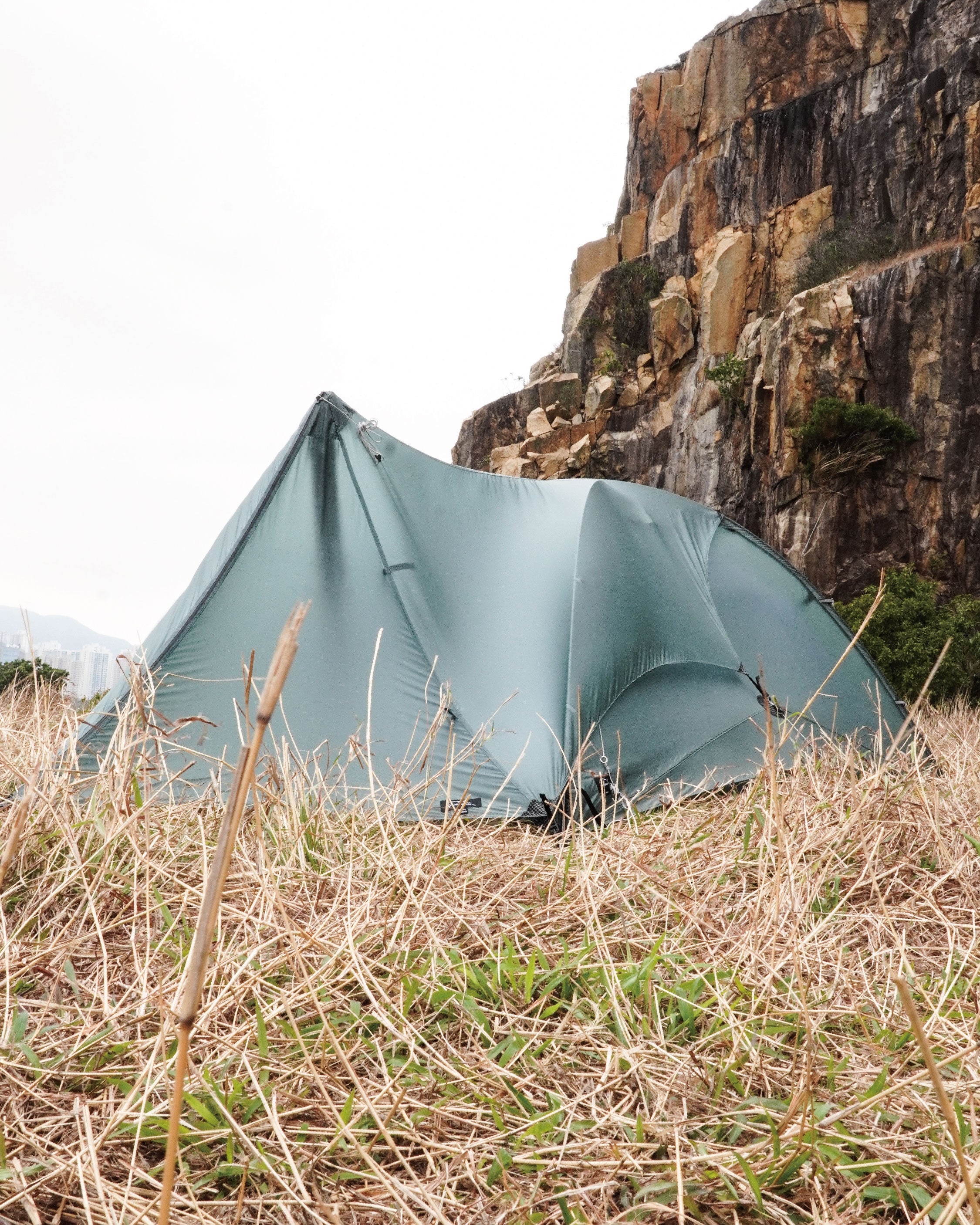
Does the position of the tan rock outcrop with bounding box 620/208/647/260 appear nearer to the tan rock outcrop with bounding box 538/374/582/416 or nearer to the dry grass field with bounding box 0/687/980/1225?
the tan rock outcrop with bounding box 538/374/582/416

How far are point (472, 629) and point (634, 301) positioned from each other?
60.3ft

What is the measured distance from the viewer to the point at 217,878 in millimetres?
395

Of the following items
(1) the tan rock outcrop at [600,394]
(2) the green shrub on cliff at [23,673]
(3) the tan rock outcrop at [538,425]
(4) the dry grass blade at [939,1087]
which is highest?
(1) the tan rock outcrop at [600,394]

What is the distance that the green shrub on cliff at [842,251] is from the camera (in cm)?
1352

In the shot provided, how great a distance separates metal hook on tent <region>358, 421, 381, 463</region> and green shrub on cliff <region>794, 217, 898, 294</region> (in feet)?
40.2

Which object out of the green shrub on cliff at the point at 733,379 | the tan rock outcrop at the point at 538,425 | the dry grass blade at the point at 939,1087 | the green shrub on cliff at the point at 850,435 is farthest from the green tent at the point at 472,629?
the tan rock outcrop at the point at 538,425

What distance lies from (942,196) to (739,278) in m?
4.58

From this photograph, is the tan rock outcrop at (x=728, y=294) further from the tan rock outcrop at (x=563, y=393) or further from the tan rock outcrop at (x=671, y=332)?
the tan rock outcrop at (x=563, y=393)

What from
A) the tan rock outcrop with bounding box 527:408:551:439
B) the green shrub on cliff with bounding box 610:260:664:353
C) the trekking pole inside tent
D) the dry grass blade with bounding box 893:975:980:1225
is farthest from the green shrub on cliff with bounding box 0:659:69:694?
the green shrub on cliff with bounding box 610:260:664:353

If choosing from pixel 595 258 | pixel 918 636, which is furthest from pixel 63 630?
pixel 918 636

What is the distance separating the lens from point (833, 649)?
3975 mm

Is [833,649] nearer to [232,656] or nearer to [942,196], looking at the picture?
[232,656]

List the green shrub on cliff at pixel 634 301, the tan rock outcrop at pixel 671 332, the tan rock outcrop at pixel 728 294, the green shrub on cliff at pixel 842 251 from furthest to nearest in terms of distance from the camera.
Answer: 1. the green shrub on cliff at pixel 634 301
2. the tan rock outcrop at pixel 671 332
3. the tan rock outcrop at pixel 728 294
4. the green shrub on cliff at pixel 842 251

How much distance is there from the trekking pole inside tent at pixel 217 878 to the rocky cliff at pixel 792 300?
11226mm
